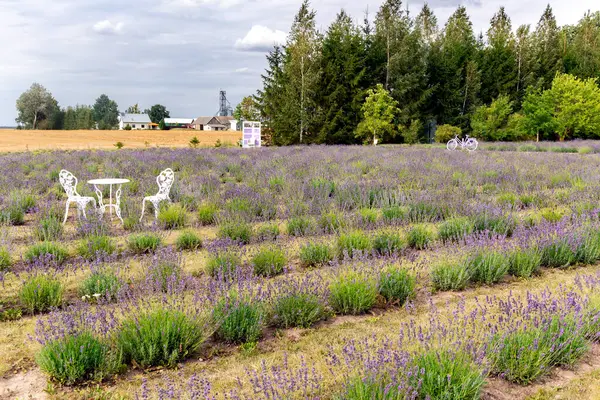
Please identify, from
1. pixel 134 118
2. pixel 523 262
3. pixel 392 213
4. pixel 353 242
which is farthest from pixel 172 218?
pixel 134 118

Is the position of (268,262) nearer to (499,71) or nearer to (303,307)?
(303,307)

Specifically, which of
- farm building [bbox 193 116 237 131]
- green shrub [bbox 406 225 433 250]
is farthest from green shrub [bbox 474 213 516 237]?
farm building [bbox 193 116 237 131]

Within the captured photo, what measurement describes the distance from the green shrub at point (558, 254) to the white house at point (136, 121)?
348 feet

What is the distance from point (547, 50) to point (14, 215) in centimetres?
4425

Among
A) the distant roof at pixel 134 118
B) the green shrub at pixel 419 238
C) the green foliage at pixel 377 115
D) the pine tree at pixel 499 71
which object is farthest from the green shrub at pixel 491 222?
the distant roof at pixel 134 118

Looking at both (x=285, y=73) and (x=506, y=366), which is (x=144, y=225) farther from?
(x=285, y=73)

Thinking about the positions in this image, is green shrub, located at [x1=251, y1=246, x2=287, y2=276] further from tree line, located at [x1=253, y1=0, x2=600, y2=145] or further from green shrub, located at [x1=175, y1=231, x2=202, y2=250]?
tree line, located at [x1=253, y1=0, x2=600, y2=145]

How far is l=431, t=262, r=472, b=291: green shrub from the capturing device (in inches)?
174

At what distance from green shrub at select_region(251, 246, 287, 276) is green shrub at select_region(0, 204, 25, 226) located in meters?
4.65

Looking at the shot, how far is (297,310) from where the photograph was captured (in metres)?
3.74

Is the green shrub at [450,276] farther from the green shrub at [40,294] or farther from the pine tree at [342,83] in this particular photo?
the pine tree at [342,83]

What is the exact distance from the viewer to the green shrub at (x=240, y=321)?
3.40 metres

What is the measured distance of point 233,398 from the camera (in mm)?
2562

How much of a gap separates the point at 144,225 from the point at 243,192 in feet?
7.25
